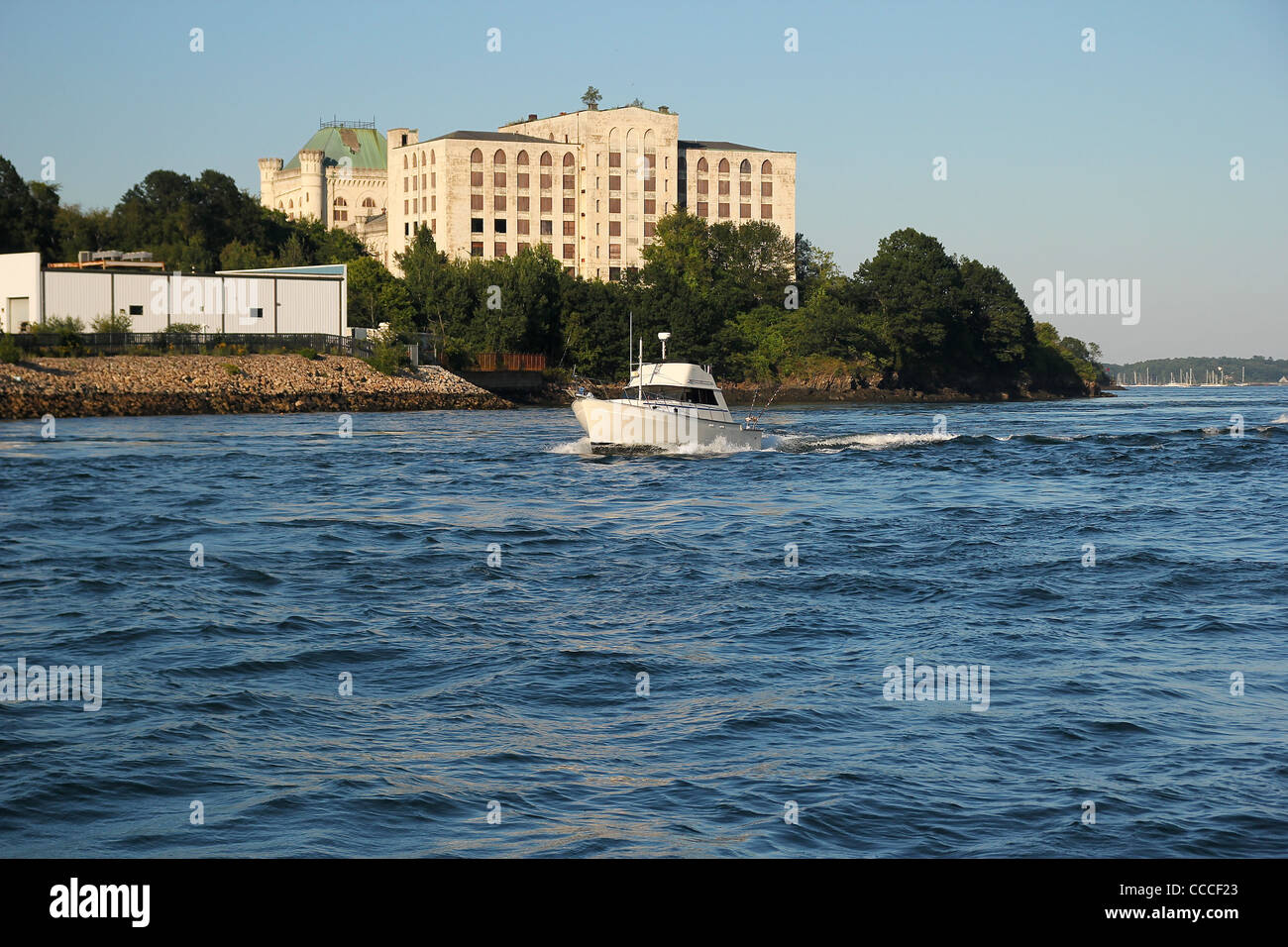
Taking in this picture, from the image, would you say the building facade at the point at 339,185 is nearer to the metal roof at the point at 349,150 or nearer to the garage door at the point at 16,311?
the metal roof at the point at 349,150

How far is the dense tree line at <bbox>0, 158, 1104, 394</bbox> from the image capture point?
11450 centimetres

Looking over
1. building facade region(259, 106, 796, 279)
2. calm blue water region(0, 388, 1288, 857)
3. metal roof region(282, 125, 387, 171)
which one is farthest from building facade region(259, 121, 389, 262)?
calm blue water region(0, 388, 1288, 857)

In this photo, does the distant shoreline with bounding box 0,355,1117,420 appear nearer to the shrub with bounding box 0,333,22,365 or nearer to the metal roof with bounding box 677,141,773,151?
the shrub with bounding box 0,333,22,365

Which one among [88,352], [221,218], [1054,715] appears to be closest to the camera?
[1054,715]

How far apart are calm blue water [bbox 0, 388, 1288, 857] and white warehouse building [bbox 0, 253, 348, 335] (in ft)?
178

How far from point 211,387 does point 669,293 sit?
190ft

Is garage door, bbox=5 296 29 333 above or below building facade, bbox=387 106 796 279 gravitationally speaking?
below

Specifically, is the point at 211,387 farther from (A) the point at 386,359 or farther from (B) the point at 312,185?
(B) the point at 312,185

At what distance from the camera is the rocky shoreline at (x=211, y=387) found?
69.2 meters

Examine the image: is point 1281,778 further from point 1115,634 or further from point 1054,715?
point 1115,634

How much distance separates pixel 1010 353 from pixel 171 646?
15104 cm

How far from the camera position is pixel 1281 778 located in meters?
11.0

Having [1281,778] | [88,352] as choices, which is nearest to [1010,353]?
[88,352]

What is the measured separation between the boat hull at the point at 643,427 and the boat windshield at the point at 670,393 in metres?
0.84
